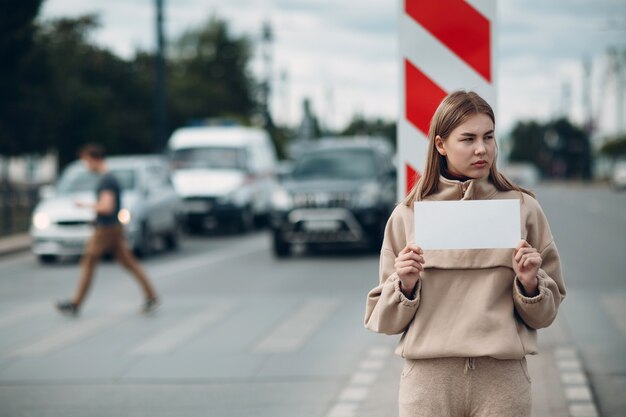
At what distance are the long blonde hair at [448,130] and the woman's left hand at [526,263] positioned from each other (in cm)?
27

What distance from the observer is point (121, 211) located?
18688 mm

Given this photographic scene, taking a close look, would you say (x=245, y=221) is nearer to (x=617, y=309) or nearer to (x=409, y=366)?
(x=617, y=309)

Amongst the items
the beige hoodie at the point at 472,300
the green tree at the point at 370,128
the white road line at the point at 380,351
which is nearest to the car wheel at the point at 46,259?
the white road line at the point at 380,351

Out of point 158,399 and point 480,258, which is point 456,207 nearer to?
point 480,258

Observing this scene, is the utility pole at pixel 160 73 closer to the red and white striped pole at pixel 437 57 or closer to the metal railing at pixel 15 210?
the metal railing at pixel 15 210

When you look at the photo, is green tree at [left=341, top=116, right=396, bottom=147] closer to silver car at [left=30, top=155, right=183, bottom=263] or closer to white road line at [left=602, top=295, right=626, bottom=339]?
silver car at [left=30, top=155, right=183, bottom=263]

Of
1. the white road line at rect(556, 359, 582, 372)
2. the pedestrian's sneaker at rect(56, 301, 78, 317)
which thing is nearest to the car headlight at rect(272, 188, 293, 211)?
the pedestrian's sneaker at rect(56, 301, 78, 317)

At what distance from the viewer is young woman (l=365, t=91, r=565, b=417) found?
120 inches

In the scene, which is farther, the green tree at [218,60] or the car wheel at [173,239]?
the green tree at [218,60]

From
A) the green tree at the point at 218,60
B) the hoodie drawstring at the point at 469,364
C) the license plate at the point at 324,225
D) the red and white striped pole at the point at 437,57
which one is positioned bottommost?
the license plate at the point at 324,225

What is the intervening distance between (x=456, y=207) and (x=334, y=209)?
49.7 ft

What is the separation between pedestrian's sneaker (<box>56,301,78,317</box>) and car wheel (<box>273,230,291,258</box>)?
704cm

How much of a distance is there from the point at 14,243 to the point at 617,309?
14.2m

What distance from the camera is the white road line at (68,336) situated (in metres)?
9.45
